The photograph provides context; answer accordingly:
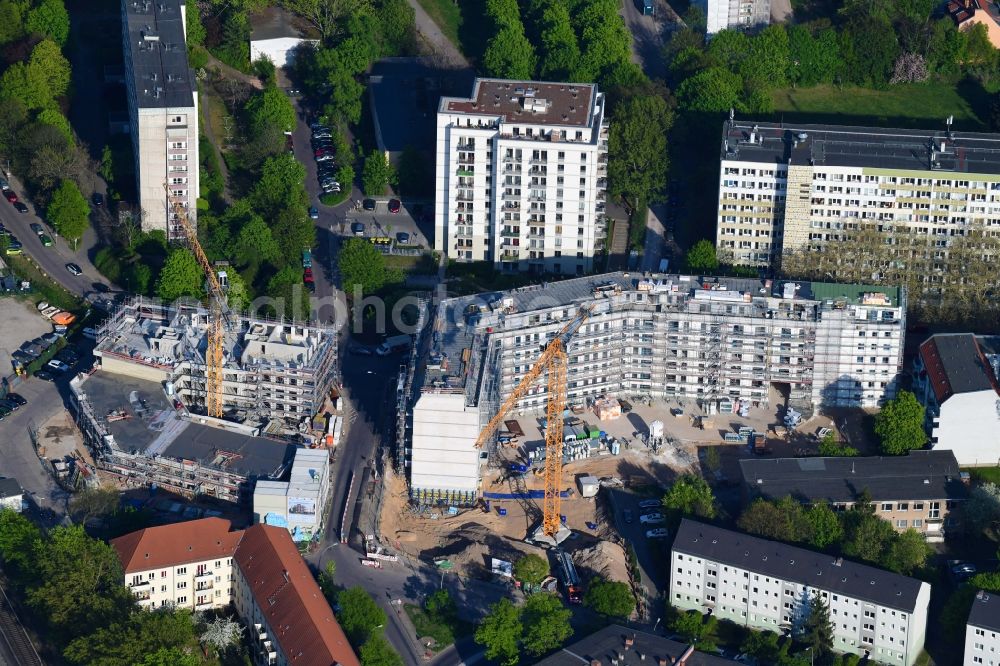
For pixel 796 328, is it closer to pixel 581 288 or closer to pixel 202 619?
pixel 581 288

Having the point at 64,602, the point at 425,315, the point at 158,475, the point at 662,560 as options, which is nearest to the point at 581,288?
the point at 425,315

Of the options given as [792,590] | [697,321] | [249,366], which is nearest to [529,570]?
[792,590]

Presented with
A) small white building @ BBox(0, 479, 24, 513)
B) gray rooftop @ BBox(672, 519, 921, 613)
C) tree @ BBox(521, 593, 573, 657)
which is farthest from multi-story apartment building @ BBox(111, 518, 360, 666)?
gray rooftop @ BBox(672, 519, 921, 613)

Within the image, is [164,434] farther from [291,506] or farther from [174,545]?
[174,545]

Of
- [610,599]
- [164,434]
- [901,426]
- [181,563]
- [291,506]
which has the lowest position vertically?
[610,599]

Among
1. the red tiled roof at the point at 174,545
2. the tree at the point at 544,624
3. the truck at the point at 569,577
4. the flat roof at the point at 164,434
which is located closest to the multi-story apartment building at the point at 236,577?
the red tiled roof at the point at 174,545

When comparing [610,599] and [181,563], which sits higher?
[181,563]

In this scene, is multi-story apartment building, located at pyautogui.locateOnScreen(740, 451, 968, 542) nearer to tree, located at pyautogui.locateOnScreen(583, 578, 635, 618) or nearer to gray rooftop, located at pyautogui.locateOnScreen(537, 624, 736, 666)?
tree, located at pyautogui.locateOnScreen(583, 578, 635, 618)
